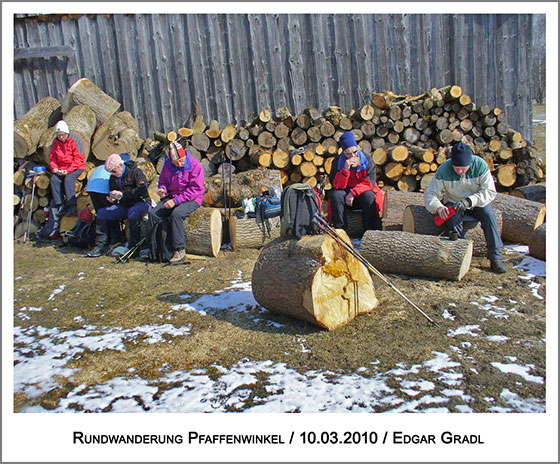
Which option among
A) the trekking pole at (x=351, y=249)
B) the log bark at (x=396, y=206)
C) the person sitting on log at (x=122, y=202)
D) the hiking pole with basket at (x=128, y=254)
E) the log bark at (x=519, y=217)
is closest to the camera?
the trekking pole at (x=351, y=249)

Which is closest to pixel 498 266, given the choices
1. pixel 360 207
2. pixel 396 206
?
pixel 396 206

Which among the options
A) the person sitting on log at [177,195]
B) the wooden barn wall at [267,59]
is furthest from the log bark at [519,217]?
the person sitting on log at [177,195]

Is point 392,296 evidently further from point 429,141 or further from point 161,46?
point 161,46

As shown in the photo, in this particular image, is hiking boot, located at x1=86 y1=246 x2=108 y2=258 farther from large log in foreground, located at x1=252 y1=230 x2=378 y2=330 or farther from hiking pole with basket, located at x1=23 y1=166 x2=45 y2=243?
large log in foreground, located at x1=252 y1=230 x2=378 y2=330

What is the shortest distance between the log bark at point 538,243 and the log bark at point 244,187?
3394 mm

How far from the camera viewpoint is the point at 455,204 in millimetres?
4961

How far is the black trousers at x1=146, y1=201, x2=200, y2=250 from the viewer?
5.88 metres

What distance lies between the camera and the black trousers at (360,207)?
5945 millimetres

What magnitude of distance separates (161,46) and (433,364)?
25.9 feet

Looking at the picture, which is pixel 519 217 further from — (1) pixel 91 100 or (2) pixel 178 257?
(1) pixel 91 100

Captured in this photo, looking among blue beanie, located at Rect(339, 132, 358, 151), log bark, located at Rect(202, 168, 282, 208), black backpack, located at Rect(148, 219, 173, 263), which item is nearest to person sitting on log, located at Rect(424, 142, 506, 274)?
blue beanie, located at Rect(339, 132, 358, 151)

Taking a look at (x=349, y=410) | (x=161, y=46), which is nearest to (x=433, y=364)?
(x=349, y=410)

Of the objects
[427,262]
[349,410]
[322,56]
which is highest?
[322,56]

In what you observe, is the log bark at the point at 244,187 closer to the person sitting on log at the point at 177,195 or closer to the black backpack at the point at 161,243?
the person sitting on log at the point at 177,195
